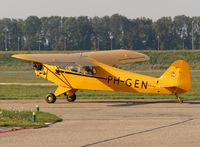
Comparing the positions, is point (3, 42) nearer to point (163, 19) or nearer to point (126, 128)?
point (163, 19)

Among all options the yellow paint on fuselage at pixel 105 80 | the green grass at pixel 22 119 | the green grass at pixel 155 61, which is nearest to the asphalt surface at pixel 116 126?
the green grass at pixel 22 119

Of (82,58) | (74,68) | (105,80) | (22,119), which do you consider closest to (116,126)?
(22,119)

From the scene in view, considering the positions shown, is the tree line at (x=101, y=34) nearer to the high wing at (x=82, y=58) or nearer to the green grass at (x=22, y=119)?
the high wing at (x=82, y=58)

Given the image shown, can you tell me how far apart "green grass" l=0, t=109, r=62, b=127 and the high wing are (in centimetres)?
743

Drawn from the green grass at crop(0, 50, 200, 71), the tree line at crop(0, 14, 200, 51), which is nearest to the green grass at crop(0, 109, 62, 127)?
the green grass at crop(0, 50, 200, 71)

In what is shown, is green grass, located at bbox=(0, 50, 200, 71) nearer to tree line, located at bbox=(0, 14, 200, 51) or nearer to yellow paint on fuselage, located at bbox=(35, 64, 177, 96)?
tree line, located at bbox=(0, 14, 200, 51)

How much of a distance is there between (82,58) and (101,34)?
107241 millimetres

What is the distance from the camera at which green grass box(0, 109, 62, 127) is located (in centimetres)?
1986

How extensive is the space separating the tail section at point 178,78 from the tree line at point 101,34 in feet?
335

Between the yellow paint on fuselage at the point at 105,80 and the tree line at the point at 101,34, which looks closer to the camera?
the yellow paint on fuselage at the point at 105,80

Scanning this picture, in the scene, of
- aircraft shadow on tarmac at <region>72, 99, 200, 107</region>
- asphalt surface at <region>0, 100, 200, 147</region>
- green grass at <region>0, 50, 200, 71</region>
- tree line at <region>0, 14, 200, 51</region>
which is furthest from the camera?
tree line at <region>0, 14, 200, 51</region>

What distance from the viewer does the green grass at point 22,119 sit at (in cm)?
1986

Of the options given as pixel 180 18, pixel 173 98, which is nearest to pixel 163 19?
pixel 180 18

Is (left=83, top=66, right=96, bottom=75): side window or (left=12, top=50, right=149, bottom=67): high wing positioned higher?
(left=12, top=50, right=149, bottom=67): high wing
